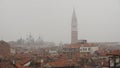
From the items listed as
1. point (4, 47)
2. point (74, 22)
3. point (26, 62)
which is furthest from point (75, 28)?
point (26, 62)

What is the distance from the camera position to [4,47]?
2297cm

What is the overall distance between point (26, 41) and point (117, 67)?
54.7 meters

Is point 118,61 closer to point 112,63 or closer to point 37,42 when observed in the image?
point 112,63

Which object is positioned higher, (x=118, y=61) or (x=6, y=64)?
(x=118, y=61)

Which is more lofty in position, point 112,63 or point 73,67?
point 112,63

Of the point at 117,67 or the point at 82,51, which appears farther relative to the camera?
the point at 82,51

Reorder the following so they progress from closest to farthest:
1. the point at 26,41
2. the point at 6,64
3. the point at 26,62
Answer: the point at 6,64 → the point at 26,62 → the point at 26,41

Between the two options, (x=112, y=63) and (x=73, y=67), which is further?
(x=73, y=67)

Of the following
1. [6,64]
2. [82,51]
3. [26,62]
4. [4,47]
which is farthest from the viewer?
[82,51]

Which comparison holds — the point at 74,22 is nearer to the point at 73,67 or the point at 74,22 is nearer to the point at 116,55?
the point at 73,67

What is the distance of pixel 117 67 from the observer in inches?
233

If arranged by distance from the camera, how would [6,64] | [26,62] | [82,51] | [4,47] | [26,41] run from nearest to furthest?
[6,64]
[26,62]
[4,47]
[82,51]
[26,41]

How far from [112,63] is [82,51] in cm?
2472

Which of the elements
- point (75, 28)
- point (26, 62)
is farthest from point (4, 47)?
point (75, 28)
